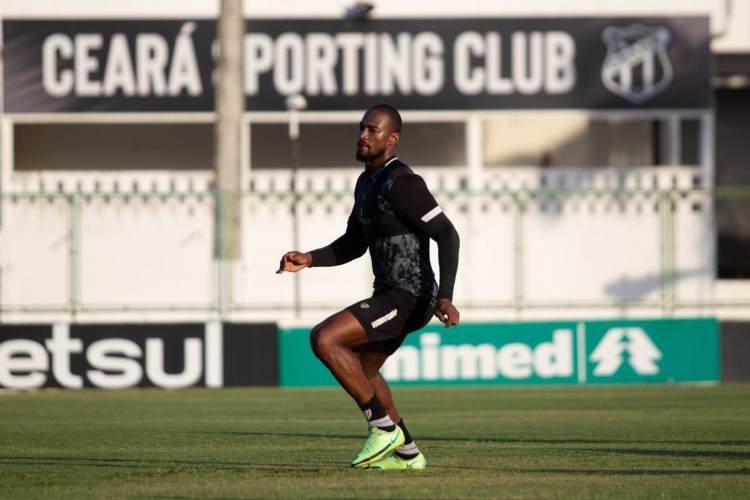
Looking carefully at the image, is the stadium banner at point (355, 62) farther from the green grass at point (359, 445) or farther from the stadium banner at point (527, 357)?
the green grass at point (359, 445)

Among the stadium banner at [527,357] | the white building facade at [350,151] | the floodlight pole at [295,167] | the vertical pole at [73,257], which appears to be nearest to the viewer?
the stadium banner at [527,357]

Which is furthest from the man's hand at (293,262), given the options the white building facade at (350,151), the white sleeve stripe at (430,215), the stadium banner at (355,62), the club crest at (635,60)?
the club crest at (635,60)

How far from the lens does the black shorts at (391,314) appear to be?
26.5 ft

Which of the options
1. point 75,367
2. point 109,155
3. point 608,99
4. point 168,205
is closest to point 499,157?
point 608,99

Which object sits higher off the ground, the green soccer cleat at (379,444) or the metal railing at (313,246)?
the metal railing at (313,246)

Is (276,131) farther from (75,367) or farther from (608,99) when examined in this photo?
(75,367)

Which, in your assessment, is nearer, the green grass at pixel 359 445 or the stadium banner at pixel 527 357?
the green grass at pixel 359 445

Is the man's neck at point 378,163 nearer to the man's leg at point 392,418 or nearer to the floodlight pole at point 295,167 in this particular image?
the man's leg at point 392,418

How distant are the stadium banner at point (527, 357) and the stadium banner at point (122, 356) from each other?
2.55ft

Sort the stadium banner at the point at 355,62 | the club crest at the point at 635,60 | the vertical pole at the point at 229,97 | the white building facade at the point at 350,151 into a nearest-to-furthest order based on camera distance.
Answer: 1. the white building facade at the point at 350,151
2. the vertical pole at the point at 229,97
3. the stadium banner at the point at 355,62
4. the club crest at the point at 635,60

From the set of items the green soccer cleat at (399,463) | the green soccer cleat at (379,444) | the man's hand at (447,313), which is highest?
the man's hand at (447,313)

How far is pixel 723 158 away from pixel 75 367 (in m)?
16.7

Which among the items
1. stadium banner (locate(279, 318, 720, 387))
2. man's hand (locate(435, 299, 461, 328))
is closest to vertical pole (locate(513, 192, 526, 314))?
stadium banner (locate(279, 318, 720, 387))

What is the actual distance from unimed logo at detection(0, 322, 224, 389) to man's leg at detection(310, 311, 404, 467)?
9.84 meters
